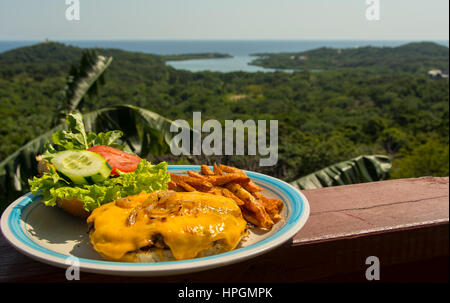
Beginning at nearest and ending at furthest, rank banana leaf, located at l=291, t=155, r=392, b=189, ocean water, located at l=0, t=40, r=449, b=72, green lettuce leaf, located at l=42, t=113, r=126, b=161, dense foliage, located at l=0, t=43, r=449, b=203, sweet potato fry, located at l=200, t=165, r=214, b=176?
sweet potato fry, located at l=200, t=165, r=214, b=176 → green lettuce leaf, located at l=42, t=113, r=126, b=161 → banana leaf, located at l=291, t=155, r=392, b=189 → dense foliage, located at l=0, t=43, r=449, b=203 → ocean water, located at l=0, t=40, r=449, b=72

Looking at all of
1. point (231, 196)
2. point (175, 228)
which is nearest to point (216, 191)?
point (231, 196)

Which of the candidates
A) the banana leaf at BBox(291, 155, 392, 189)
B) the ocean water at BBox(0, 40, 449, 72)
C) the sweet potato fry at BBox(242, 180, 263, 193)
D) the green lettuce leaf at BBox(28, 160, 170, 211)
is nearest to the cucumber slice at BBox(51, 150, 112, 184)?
the green lettuce leaf at BBox(28, 160, 170, 211)

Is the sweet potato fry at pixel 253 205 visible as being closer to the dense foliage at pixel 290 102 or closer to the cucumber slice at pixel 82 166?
the cucumber slice at pixel 82 166

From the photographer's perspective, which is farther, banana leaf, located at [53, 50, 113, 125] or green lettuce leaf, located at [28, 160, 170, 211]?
banana leaf, located at [53, 50, 113, 125]

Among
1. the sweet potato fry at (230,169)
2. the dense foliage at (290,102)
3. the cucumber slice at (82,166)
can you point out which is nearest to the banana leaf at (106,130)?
the dense foliage at (290,102)

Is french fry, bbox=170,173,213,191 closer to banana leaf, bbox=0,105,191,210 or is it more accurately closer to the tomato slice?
the tomato slice
